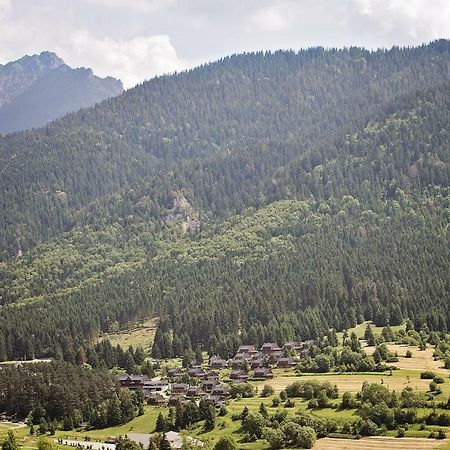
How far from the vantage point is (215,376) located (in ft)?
507

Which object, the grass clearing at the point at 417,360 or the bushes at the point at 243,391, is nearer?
the bushes at the point at 243,391

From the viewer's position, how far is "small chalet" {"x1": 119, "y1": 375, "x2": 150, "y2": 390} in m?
152

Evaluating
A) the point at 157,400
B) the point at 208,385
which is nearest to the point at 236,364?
the point at 208,385

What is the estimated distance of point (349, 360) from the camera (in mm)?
150125

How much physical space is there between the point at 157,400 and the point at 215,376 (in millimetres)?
17221

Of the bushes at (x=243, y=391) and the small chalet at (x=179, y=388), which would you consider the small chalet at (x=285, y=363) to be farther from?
the small chalet at (x=179, y=388)

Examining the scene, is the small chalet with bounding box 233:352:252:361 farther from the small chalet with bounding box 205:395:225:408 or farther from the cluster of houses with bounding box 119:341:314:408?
the small chalet with bounding box 205:395:225:408

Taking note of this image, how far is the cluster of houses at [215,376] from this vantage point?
461 ft

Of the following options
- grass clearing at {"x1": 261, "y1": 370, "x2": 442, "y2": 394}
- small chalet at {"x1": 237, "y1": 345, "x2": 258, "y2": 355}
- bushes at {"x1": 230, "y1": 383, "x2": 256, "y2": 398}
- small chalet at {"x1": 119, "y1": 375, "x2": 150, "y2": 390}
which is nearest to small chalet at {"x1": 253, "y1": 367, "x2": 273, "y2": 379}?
grass clearing at {"x1": 261, "y1": 370, "x2": 442, "y2": 394}

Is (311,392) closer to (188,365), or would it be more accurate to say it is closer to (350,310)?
(188,365)

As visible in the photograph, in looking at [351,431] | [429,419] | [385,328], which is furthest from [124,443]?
[385,328]

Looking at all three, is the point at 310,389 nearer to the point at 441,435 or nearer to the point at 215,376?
the point at 441,435

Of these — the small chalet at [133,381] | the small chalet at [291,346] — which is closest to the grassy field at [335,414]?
the small chalet at [133,381]

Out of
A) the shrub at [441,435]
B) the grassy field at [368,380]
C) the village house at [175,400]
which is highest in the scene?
the village house at [175,400]
